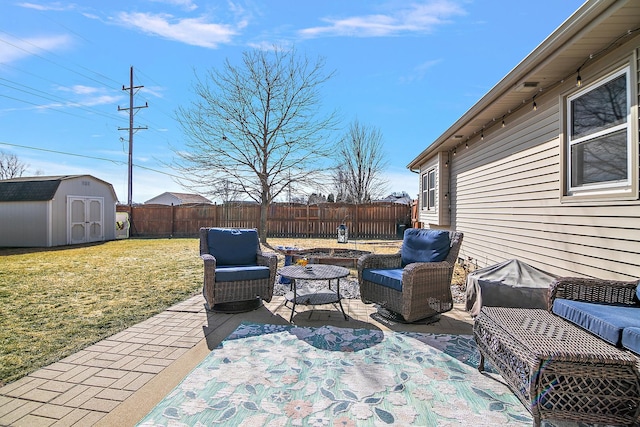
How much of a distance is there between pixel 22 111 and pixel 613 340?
22.9m

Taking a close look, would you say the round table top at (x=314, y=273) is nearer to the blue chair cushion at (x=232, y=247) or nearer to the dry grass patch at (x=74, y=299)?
the blue chair cushion at (x=232, y=247)

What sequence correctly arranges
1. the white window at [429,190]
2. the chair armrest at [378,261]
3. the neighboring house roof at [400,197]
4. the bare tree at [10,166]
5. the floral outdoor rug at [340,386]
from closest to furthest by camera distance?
the floral outdoor rug at [340,386] → the chair armrest at [378,261] → the white window at [429,190] → the neighboring house roof at [400,197] → the bare tree at [10,166]

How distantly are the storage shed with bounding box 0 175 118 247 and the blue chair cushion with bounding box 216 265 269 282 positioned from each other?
1135cm

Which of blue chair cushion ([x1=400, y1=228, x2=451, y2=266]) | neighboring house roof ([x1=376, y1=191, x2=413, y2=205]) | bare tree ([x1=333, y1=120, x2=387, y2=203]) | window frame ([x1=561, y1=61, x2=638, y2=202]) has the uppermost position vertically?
bare tree ([x1=333, y1=120, x2=387, y2=203])

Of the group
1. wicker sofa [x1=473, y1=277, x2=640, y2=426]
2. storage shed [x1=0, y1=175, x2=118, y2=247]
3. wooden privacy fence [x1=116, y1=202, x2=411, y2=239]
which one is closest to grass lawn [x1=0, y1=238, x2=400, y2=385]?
wicker sofa [x1=473, y1=277, x2=640, y2=426]

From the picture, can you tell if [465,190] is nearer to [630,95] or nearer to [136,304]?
[630,95]

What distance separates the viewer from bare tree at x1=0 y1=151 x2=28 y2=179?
29.2 meters

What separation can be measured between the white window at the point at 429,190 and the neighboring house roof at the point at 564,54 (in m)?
3.73

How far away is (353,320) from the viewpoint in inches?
148

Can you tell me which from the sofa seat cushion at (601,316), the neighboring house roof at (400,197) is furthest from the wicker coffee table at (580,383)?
the neighboring house roof at (400,197)

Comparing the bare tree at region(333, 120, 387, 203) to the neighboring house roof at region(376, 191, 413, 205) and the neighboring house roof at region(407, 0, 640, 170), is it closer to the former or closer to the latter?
the neighboring house roof at region(376, 191, 413, 205)

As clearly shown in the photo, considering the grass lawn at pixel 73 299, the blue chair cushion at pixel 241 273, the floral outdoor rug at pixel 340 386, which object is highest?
the blue chair cushion at pixel 241 273

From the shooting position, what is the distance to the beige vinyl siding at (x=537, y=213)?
10.0 ft

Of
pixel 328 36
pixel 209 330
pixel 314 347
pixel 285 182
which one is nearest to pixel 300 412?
pixel 314 347
